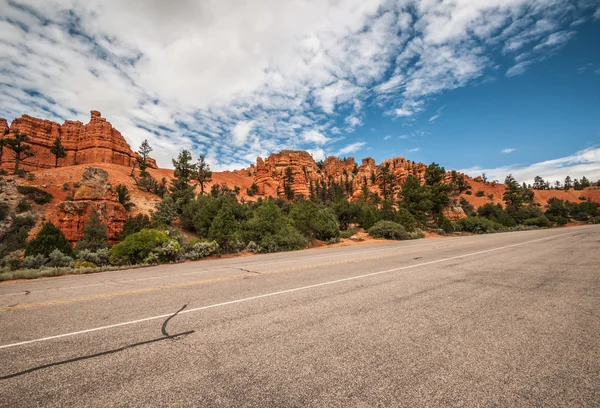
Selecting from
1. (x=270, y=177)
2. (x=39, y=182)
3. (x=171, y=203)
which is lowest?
(x=171, y=203)

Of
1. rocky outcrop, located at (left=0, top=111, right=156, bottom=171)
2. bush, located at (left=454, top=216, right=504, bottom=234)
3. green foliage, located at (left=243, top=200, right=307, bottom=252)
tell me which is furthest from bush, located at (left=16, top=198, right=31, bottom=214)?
bush, located at (left=454, top=216, right=504, bottom=234)

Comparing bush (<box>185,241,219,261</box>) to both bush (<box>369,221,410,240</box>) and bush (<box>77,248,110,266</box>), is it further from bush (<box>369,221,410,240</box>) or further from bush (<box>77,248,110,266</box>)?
bush (<box>369,221,410,240</box>)

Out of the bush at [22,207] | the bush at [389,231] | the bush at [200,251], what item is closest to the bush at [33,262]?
the bush at [200,251]

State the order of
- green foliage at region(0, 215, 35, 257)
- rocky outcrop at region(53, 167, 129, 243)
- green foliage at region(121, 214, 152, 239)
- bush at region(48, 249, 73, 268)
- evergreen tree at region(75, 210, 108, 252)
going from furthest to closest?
rocky outcrop at region(53, 167, 129, 243) → green foliage at region(121, 214, 152, 239) → evergreen tree at region(75, 210, 108, 252) → green foliage at region(0, 215, 35, 257) → bush at region(48, 249, 73, 268)

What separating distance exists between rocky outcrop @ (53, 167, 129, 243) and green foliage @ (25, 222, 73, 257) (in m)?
10.0

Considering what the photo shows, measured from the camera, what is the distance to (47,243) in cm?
1772

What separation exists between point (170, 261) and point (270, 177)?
74223mm

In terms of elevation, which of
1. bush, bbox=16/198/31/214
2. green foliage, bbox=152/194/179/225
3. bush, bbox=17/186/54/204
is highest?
bush, bbox=17/186/54/204

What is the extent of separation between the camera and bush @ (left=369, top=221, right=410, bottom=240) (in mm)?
32219

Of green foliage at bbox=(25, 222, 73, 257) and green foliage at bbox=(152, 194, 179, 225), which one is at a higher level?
→ green foliage at bbox=(152, 194, 179, 225)

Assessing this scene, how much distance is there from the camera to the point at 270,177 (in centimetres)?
9000

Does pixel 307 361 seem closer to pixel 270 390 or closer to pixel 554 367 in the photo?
pixel 270 390

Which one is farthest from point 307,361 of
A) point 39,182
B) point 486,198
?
point 486,198

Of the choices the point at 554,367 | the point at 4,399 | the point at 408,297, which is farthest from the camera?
the point at 408,297
